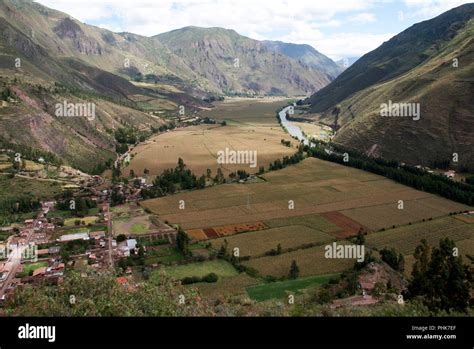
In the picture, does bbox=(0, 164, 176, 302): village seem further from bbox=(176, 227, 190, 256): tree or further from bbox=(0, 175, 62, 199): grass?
bbox=(0, 175, 62, 199): grass

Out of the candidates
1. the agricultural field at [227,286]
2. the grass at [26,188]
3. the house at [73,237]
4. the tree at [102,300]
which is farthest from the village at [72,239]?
the tree at [102,300]

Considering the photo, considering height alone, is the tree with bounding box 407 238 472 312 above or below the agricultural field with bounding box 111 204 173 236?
above

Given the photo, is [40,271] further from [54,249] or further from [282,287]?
[282,287]

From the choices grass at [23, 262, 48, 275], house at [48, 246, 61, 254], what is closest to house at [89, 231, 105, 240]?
house at [48, 246, 61, 254]

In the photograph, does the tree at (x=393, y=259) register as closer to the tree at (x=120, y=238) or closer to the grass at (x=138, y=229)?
the grass at (x=138, y=229)

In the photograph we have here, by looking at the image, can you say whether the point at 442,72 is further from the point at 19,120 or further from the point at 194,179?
the point at 19,120
